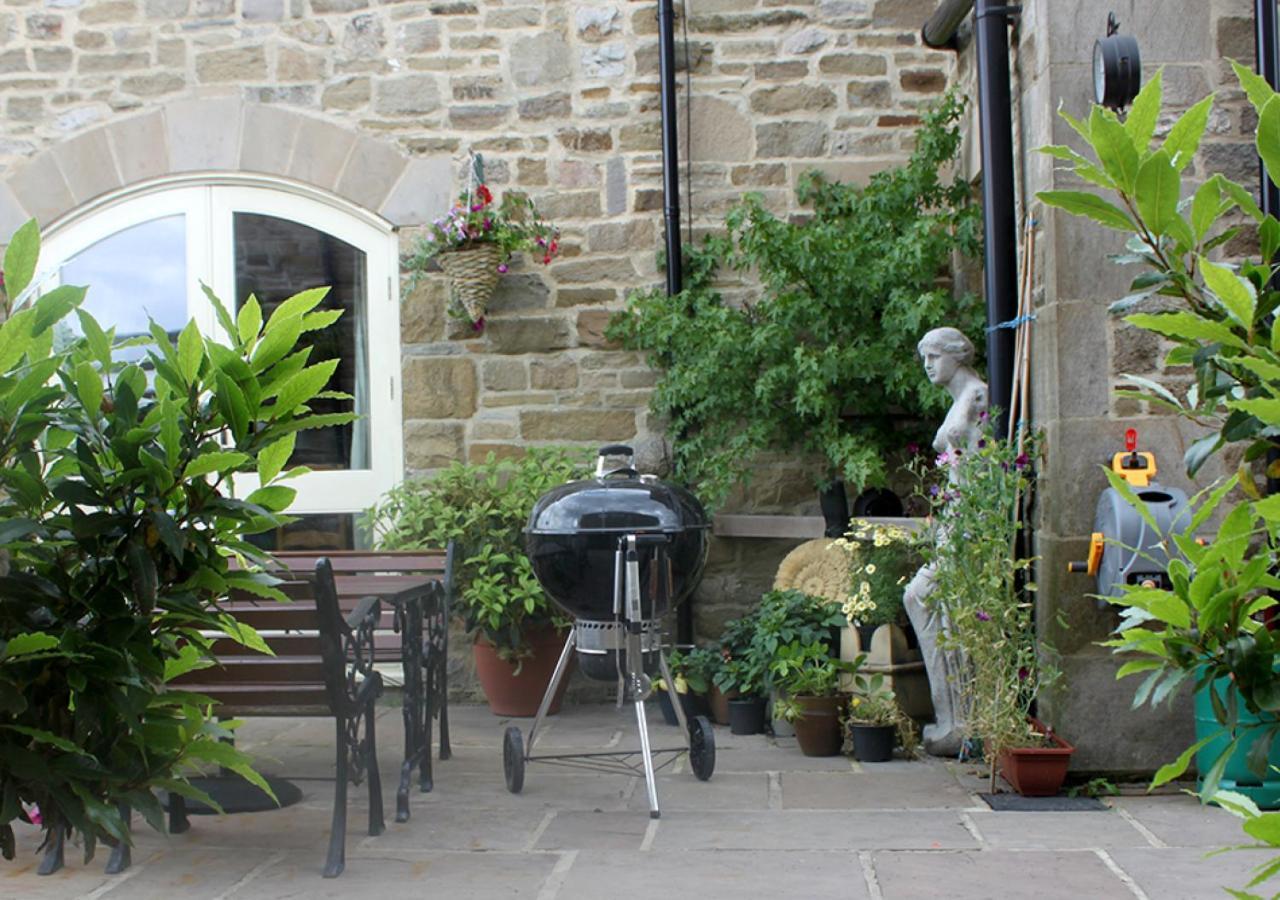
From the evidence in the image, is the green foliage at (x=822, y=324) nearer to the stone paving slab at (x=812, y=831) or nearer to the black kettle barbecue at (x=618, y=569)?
the black kettle barbecue at (x=618, y=569)

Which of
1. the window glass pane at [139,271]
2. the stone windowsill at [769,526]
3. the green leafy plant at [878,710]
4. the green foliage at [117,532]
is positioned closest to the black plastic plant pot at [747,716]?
the green leafy plant at [878,710]

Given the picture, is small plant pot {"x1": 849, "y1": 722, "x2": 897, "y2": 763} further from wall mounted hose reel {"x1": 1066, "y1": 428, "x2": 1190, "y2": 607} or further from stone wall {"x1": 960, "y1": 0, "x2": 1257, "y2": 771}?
wall mounted hose reel {"x1": 1066, "y1": 428, "x2": 1190, "y2": 607}

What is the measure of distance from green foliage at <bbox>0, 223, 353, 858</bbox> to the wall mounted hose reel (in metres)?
3.26

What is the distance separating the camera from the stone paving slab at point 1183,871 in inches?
143

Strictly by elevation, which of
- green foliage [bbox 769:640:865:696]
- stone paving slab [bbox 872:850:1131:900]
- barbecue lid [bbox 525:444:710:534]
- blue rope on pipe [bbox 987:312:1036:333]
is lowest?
stone paving slab [bbox 872:850:1131:900]

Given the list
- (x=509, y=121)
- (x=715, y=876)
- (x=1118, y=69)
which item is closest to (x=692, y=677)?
(x=715, y=876)

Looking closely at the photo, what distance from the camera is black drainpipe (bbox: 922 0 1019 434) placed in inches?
202

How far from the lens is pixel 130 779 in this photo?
1427mm

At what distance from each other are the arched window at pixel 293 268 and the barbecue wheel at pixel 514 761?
221 centimetres

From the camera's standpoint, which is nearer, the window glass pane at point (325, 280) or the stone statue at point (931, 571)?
the stone statue at point (931, 571)

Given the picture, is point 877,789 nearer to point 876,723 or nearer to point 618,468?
point 876,723

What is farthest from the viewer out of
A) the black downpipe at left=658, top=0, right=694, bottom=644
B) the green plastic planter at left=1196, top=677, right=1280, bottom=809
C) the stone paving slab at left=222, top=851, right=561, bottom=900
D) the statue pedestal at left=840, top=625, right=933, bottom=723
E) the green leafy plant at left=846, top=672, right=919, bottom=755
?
the black downpipe at left=658, top=0, right=694, bottom=644

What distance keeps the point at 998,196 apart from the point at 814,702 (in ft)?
6.45

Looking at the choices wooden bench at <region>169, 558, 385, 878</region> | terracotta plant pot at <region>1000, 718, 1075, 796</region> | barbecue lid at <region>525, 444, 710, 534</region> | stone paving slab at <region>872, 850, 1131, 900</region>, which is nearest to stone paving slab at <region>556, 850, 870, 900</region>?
stone paving slab at <region>872, 850, 1131, 900</region>
